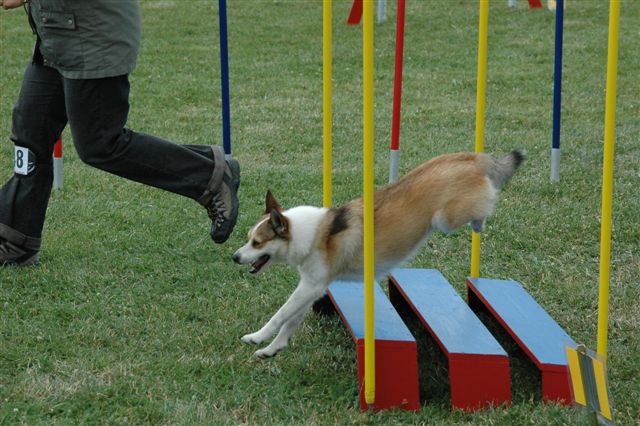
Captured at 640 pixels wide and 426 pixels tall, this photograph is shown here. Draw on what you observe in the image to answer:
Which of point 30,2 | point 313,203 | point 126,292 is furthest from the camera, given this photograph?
point 313,203

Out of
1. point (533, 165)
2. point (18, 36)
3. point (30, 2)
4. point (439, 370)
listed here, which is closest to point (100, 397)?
point (439, 370)

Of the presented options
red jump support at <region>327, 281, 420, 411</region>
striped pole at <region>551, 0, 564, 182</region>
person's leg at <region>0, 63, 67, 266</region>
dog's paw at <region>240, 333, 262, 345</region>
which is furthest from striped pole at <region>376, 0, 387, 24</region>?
red jump support at <region>327, 281, 420, 411</region>

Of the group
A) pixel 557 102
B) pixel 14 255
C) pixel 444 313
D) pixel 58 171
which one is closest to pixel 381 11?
pixel 557 102

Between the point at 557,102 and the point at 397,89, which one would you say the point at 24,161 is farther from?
the point at 557,102

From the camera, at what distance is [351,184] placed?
7.70 meters

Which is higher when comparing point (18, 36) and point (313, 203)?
point (18, 36)

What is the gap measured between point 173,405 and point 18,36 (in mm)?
10939

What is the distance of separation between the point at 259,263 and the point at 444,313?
2.95 ft

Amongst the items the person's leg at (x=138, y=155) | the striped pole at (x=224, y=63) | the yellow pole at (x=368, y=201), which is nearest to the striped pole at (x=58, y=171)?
the striped pole at (x=224, y=63)

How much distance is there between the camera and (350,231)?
184 inches

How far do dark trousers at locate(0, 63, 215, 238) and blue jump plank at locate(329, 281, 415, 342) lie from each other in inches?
38.8

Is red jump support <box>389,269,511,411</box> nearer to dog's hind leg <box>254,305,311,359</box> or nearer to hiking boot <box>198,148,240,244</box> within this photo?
dog's hind leg <box>254,305,311,359</box>

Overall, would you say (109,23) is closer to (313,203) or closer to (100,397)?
A: (100,397)

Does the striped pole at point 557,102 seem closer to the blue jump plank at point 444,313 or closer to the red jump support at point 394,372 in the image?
the blue jump plank at point 444,313
